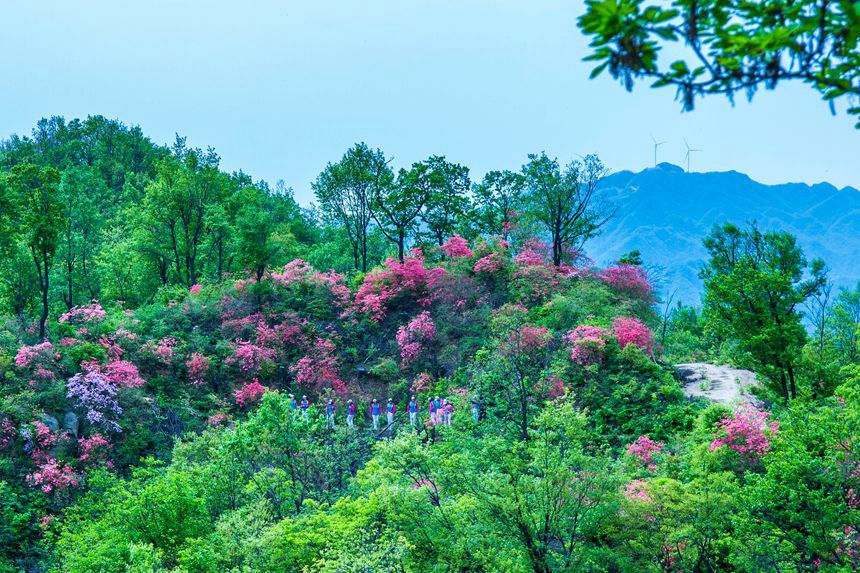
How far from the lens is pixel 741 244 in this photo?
27.5 m

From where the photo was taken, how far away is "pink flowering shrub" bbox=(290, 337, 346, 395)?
998 inches

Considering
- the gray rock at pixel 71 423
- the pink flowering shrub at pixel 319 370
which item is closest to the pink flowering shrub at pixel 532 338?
the pink flowering shrub at pixel 319 370

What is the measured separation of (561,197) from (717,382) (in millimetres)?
13175

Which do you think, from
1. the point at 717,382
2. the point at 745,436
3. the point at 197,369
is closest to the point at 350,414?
the point at 197,369

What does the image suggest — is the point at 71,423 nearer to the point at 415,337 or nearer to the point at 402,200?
the point at 415,337

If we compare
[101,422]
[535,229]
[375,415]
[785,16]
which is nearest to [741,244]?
[535,229]

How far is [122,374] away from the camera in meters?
23.0

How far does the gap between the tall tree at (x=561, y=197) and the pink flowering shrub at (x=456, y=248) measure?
467 cm

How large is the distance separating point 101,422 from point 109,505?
5.45m

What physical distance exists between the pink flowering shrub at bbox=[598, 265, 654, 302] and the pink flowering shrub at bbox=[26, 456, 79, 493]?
23839mm

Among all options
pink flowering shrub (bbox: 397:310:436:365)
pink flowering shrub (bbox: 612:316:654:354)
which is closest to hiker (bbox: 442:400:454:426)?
pink flowering shrub (bbox: 397:310:436:365)

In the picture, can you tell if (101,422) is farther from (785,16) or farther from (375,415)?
(785,16)

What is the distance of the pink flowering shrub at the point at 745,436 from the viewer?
14.6 meters

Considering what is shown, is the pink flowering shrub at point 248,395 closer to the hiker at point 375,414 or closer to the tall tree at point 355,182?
the hiker at point 375,414
